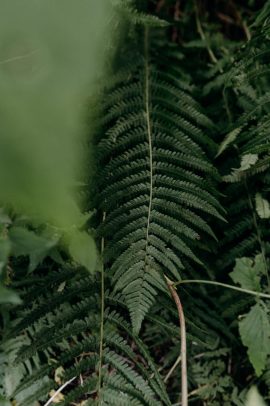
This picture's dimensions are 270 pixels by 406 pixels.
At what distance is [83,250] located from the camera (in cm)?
125

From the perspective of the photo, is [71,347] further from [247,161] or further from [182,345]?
[247,161]

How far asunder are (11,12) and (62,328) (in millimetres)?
1315

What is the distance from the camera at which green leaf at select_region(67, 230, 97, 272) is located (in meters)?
1.23

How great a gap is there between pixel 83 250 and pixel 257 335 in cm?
66

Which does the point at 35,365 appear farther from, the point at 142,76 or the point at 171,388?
the point at 142,76

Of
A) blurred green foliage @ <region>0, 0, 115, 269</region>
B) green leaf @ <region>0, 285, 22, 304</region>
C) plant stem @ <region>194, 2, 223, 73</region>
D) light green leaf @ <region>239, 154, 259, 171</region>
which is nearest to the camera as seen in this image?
blurred green foliage @ <region>0, 0, 115, 269</region>

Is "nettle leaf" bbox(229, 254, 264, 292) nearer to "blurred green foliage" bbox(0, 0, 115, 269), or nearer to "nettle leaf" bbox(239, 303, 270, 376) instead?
"nettle leaf" bbox(239, 303, 270, 376)

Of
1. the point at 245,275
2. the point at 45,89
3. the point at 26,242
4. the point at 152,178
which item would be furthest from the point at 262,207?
the point at 45,89

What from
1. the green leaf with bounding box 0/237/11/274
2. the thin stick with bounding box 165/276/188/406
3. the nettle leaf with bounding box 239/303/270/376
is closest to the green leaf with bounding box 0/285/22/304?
the green leaf with bounding box 0/237/11/274

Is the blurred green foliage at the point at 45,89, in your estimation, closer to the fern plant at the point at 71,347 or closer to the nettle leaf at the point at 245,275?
the fern plant at the point at 71,347

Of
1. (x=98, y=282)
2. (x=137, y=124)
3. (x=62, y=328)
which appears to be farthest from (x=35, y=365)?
(x=137, y=124)

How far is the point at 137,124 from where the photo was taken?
1846 millimetres

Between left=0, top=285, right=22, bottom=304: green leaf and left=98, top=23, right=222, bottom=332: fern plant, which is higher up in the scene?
left=98, top=23, right=222, bottom=332: fern plant

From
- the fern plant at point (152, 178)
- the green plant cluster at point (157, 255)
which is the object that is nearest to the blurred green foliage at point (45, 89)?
the green plant cluster at point (157, 255)
